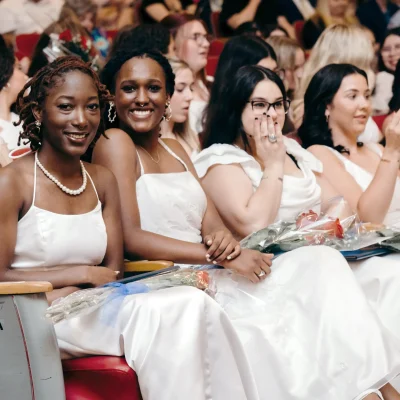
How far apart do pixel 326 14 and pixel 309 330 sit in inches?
144

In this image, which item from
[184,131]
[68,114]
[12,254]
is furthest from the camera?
[184,131]

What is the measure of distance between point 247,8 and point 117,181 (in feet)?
9.88

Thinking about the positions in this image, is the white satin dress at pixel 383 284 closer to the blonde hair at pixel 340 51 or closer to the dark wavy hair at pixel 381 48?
the blonde hair at pixel 340 51

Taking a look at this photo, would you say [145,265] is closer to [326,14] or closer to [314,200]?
[314,200]

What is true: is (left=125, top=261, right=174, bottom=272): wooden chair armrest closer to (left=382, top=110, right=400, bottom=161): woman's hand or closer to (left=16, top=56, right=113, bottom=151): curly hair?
(left=16, top=56, right=113, bottom=151): curly hair

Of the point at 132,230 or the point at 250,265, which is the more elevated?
the point at 132,230

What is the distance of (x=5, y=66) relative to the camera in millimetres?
4031

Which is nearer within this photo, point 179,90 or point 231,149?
point 231,149

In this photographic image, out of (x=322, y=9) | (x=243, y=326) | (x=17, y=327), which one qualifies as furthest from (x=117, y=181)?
(x=322, y=9)

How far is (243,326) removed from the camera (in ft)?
9.21

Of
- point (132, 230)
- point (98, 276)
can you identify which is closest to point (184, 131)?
point (132, 230)

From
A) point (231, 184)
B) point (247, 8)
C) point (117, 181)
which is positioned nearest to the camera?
point (117, 181)

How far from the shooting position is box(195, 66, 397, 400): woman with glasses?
268 centimetres

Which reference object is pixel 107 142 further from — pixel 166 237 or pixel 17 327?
pixel 17 327
